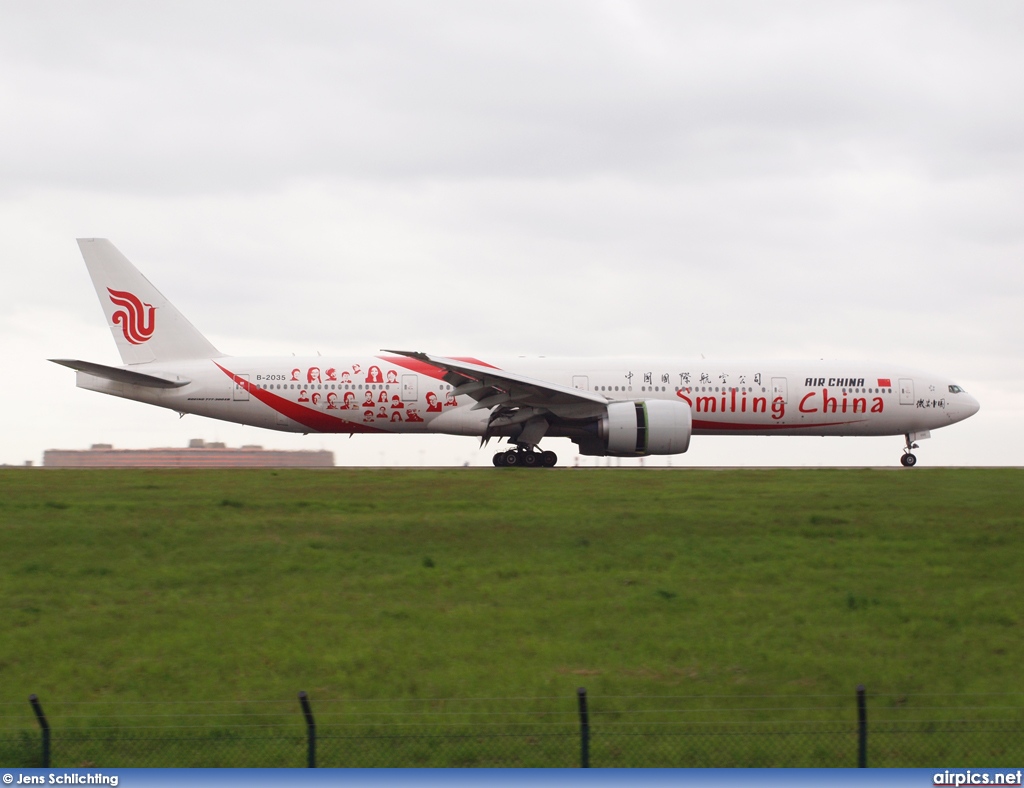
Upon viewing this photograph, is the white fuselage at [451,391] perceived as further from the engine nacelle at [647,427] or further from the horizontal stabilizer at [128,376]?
the engine nacelle at [647,427]

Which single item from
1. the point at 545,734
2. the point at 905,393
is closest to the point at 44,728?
the point at 545,734

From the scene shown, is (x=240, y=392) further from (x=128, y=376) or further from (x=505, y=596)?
(x=505, y=596)

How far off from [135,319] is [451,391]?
10.1 meters

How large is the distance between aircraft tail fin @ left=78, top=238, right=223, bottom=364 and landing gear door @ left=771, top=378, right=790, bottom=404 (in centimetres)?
1644

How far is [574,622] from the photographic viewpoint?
47.0ft

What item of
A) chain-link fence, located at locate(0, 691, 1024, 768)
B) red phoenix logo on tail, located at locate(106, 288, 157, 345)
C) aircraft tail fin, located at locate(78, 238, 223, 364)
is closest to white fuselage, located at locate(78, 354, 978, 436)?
aircraft tail fin, located at locate(78, 238, 223, 364)

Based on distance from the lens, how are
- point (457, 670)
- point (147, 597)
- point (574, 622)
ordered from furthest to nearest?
point (147, 597) → point (574, 622) → point (457, 670)

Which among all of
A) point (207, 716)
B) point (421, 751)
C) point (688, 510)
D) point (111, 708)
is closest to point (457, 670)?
point (421, 751)

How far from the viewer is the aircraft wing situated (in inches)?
1083

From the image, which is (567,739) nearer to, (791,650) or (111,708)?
(791,650)

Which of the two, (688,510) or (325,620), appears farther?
(688,510)

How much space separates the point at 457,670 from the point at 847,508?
1065 cm

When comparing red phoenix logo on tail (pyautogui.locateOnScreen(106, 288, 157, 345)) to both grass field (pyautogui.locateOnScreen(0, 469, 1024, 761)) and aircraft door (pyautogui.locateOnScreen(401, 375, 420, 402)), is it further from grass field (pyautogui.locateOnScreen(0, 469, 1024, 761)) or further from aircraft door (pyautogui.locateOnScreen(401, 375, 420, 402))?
grass field (pyautogui.locateOnScreen(0, 469, 1024, 761))

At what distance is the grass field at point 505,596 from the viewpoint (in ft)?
41.6
